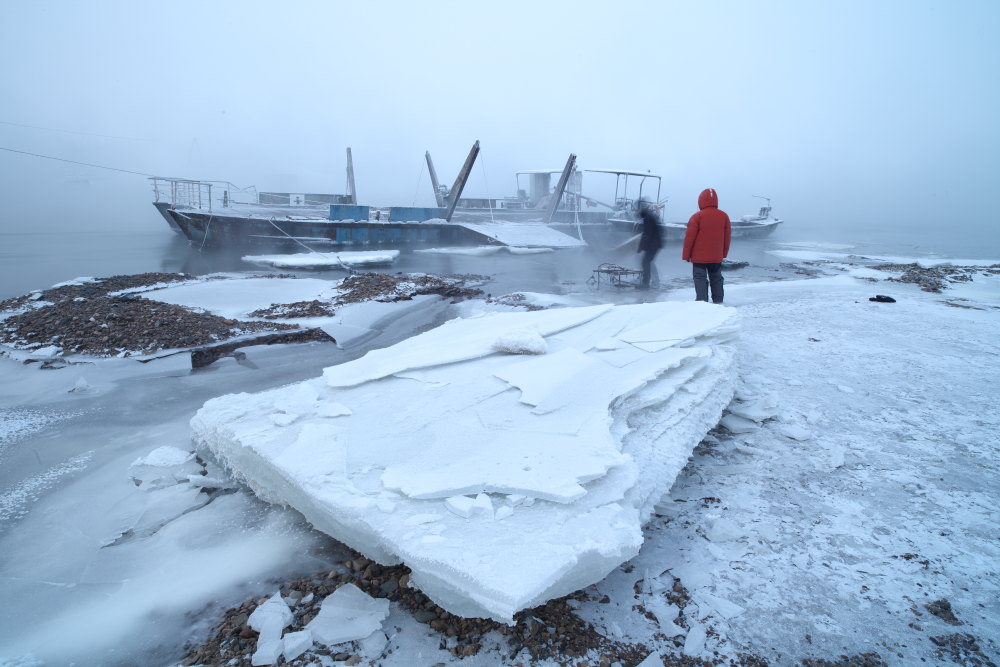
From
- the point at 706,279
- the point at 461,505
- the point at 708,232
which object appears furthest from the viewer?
the point at 706,279

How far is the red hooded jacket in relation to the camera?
646 centimetres

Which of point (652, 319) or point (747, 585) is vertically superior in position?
point (652, 319)

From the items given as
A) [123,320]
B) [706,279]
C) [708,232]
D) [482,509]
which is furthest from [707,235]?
[123,320]

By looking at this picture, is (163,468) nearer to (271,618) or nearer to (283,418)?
(283,418)

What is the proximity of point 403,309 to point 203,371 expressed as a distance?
317 cm

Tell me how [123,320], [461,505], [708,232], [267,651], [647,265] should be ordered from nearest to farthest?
[267,651] → [461,505] → [123,320] → [708,232] → [647,265]

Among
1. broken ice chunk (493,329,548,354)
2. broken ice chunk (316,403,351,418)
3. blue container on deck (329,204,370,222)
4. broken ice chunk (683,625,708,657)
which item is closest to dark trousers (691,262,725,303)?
broken ice chunk (493,329,548,354)

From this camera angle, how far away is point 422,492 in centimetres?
211

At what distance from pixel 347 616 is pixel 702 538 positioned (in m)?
1.58

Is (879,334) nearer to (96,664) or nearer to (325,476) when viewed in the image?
(325,476)

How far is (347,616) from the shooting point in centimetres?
191

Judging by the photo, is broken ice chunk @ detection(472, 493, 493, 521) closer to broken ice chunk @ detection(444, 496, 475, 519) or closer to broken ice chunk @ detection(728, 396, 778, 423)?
broken ice chunk @ detection(444, 496, 475, 519)

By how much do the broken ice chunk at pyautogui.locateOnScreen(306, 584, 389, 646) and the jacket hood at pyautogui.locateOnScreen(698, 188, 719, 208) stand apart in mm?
6087

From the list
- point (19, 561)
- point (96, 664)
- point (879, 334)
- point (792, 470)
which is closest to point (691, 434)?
point (792, 470)
